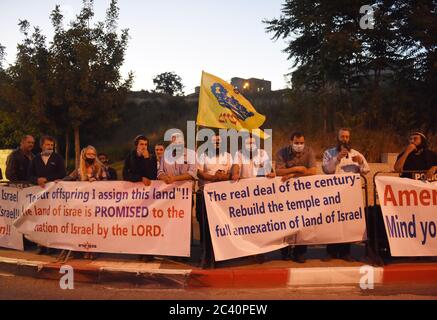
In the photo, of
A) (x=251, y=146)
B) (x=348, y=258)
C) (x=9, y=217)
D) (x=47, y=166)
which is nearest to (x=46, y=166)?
(x=47, y=166)

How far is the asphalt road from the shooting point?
543 cm

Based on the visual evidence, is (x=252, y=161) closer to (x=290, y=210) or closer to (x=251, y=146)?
(x=251, y=146)

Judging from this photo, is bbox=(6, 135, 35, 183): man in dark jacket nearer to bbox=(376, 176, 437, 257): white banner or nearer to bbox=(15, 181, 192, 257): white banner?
bbox=(15, 181, 192, 257): white banner

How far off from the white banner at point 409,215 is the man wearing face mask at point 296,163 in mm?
1027

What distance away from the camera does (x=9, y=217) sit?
294 inches

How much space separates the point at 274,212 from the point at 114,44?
48.1 ft

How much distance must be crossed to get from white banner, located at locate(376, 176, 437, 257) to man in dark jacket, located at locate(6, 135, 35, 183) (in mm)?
6072

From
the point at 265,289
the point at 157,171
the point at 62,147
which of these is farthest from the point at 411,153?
the point at 62,147

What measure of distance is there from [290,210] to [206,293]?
1.73m

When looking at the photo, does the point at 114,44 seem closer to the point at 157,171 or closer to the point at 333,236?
the point at 157,171

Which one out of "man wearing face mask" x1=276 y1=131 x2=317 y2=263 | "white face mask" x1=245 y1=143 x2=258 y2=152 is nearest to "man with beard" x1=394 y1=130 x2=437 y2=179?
"man wearing face mask" x1=276 y1=131 x2=317 y2=263

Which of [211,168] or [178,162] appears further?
[178,162]

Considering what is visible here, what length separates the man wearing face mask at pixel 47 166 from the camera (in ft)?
24.2

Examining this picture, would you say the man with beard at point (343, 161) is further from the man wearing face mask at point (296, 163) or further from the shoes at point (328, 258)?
the man wearing face mask at point (296, 163)
